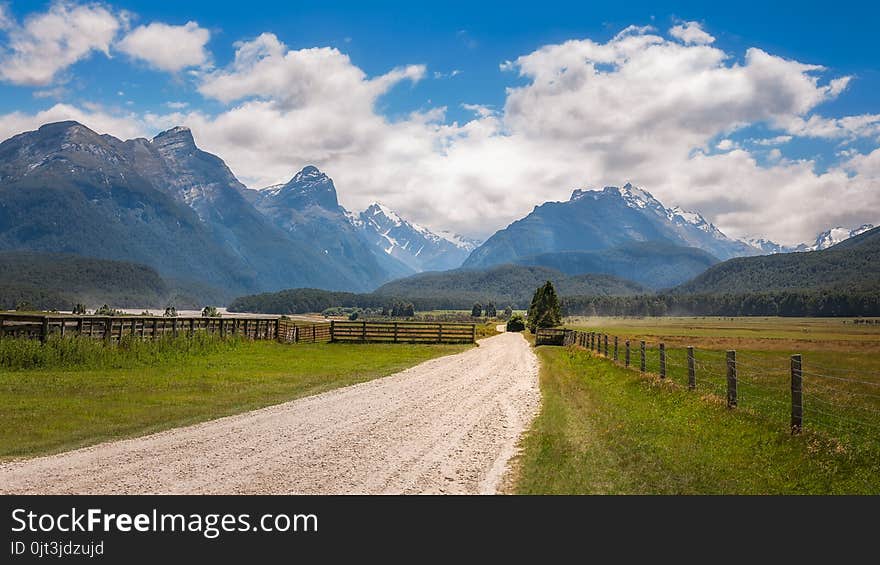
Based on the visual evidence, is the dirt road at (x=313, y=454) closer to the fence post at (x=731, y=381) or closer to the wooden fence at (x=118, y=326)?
the fence post at (x=731, y=381)

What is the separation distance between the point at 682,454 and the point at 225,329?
40.6 meters

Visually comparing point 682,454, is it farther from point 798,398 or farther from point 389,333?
point 389,333

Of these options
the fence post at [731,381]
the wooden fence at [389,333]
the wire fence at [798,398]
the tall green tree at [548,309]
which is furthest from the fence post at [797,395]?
the tall green tree at [548,309]

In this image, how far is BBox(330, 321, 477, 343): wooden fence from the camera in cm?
6275

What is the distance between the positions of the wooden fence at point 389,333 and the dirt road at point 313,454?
40859mm

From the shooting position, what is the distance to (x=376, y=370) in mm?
34156

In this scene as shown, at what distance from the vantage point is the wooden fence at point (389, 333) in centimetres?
6275

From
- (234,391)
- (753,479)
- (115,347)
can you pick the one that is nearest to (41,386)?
(234,391)

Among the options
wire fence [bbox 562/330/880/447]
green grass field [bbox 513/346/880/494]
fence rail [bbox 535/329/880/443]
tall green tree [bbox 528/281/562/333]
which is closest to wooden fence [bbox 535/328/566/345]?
fence rail [bbox 535/329/880/443]

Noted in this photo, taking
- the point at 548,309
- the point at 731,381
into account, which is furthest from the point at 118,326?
the point at 548,309

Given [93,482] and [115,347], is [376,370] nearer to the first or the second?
[115,347]

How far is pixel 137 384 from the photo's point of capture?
24500 millimetres
